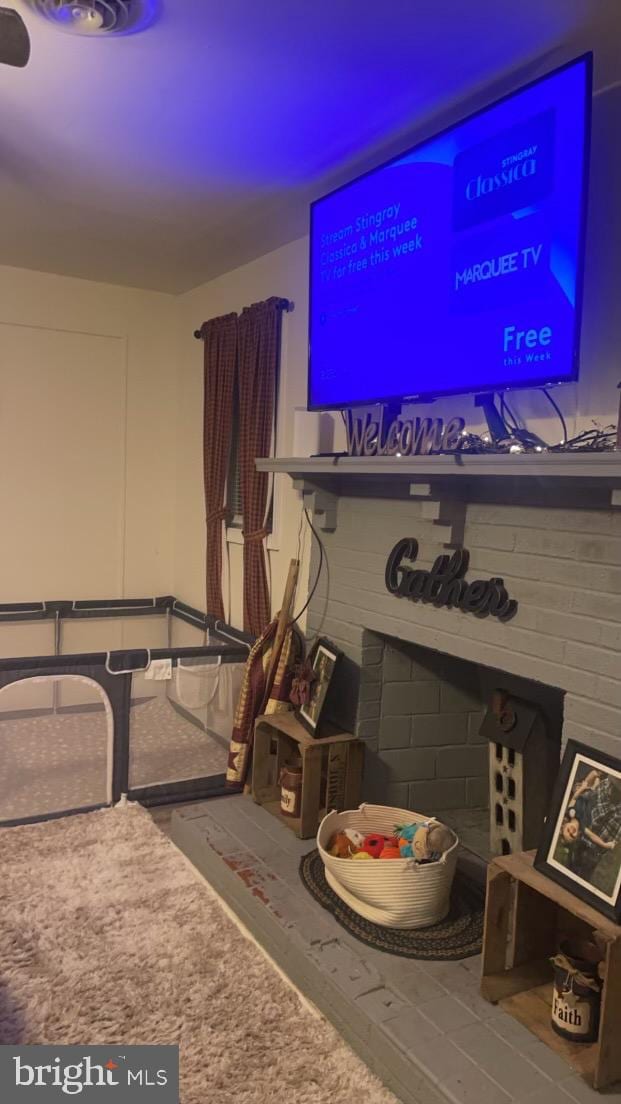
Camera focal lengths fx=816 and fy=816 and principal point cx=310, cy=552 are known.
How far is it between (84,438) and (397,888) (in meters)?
3.23

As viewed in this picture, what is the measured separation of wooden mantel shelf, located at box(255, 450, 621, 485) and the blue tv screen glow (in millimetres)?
Result: 193

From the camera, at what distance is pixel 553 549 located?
6.66 ft

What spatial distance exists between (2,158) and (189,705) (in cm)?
213

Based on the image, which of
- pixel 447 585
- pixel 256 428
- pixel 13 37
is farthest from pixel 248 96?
pixel 256 428

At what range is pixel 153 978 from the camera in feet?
7.00

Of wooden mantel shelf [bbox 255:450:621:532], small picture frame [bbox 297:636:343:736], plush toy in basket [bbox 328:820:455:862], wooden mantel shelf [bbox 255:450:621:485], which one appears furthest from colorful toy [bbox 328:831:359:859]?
wooden mantel shelf [bbox 255:450:621:485]

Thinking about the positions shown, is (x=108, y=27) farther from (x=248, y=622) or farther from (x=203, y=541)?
(x=203, y=541)

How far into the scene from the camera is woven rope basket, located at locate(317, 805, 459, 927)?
6.93 ft

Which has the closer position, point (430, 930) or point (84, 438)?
point (430, 930)

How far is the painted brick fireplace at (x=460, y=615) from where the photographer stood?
6.24 feet

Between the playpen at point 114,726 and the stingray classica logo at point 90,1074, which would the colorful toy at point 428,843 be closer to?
the stingray classica logo at point 90,1074

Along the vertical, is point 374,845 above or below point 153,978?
above

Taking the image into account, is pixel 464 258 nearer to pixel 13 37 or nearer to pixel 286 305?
pixel 13 37

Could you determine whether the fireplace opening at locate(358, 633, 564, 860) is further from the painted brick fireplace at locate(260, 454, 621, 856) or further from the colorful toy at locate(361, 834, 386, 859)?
the colorful toy at locate(361, 834, 386, 859)
